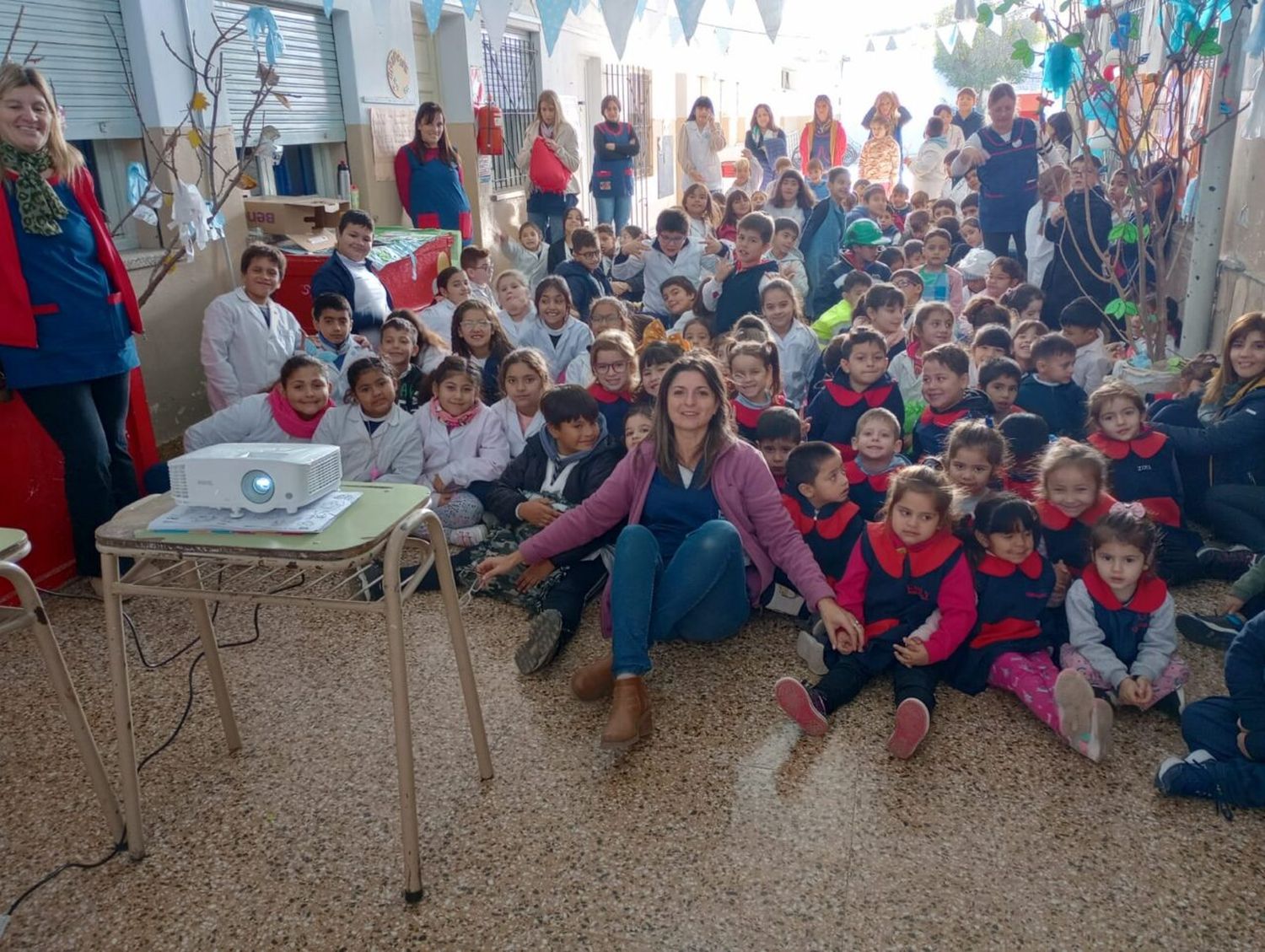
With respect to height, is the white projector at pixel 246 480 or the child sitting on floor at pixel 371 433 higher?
the white projector at pixel 246 480

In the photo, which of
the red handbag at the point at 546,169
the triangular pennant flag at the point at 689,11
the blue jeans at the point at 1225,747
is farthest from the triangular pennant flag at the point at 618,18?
the blue jeans at the point at 1225,747

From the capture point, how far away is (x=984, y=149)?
6363mm

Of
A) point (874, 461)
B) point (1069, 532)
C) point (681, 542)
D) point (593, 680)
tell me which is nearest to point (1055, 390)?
point (874, 461)

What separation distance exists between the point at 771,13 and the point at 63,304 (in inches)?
176

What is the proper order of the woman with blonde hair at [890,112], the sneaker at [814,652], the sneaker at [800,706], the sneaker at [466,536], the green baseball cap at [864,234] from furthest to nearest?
1. the woman with blonde hair at [890,112]
2. the green baseball cap at [864,234]
3. the sneaker at [466,536]
4. the sneaker at [814,652]
5. the sneaker at [800,706]

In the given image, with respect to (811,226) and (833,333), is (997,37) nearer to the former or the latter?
(811,226)

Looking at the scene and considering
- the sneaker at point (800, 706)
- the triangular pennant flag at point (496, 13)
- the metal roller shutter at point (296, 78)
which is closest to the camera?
the sneaker at point (800, 706)

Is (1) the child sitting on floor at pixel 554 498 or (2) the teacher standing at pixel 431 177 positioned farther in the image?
(2) the teacher standing at pixel 431 177

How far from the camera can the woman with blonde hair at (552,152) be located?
755 centimetres

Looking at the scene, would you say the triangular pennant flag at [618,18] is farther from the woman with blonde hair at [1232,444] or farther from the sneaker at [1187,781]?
the sneaker at [1187,781]

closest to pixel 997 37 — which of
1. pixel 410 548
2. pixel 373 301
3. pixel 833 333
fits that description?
pixel 833 333

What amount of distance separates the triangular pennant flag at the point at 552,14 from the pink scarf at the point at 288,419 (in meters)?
2.90

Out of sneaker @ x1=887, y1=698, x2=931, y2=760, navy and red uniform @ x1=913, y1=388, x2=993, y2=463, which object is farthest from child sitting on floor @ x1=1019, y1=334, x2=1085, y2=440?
sneaker @ x1=887, y1=698, x2=931, y2=760

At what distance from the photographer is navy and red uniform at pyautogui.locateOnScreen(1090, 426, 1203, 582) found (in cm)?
310
